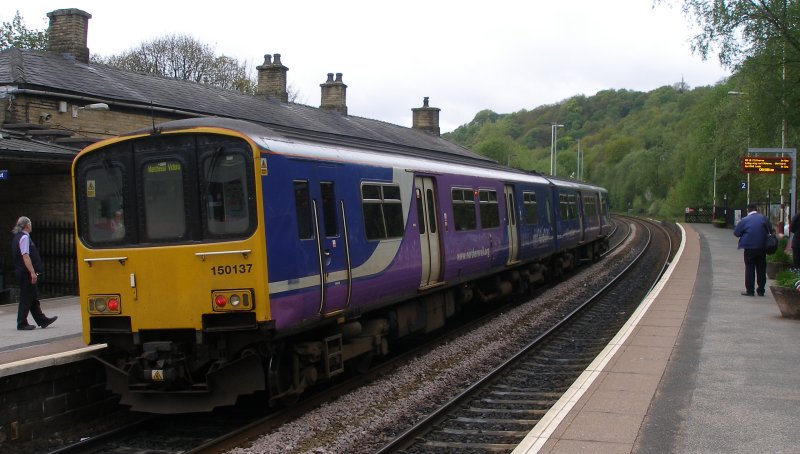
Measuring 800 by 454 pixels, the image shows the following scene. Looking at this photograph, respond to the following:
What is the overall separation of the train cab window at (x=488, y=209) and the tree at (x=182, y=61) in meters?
42.0

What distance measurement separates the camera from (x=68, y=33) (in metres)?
20.7

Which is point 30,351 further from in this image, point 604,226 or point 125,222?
point 604,226

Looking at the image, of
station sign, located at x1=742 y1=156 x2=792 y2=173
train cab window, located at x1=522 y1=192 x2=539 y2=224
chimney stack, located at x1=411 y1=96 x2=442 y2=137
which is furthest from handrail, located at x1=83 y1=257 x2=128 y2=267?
chimney stack, located at x1=411 y1=96 x2=442 y2=137

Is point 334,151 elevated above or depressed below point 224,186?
above

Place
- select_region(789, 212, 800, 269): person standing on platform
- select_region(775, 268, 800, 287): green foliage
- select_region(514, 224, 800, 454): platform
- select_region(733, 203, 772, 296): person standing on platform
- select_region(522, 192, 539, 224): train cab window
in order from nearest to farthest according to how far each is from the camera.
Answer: select_region(514, 224, 800, 454): platform
select_region(775, 268, 800, 287): green foliage
select_region(733, 203, 772, 296): person standing on platform
select_region(789, 212, 800, 269): person standing on platform
select_region(522, 192, 539, 224): train cab window

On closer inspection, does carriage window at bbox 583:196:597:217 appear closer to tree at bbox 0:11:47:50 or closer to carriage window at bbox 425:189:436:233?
carriage window at bbox 425:189:436:233

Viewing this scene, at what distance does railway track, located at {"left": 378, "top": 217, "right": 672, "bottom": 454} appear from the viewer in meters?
6.93

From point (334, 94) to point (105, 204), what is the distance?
1029 inches

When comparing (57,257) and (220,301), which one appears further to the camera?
(57,257)

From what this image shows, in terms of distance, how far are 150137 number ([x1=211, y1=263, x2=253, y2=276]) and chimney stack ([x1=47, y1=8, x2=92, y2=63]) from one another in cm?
1617

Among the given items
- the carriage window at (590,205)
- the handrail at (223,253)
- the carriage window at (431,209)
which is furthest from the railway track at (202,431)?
the carriage window at (590,205)

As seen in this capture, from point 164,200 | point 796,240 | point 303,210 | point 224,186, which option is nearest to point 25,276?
point 164,200

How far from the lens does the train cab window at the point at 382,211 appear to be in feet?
29.2

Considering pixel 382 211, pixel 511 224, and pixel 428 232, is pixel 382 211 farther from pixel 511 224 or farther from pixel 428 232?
pixel 511 224
